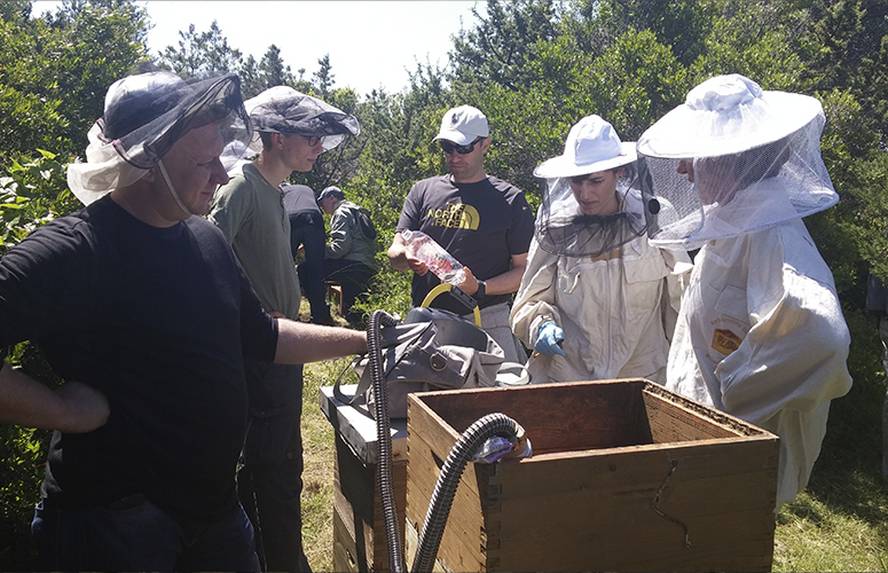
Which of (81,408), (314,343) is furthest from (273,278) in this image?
(81,408)

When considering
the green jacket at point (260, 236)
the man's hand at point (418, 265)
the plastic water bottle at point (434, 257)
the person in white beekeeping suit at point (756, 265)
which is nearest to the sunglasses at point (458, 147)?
the plastic water bottle at point (434, 257)

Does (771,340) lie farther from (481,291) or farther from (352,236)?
(352,236)

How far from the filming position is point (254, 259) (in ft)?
9.41

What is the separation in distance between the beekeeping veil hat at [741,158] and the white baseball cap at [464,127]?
160 centimetres

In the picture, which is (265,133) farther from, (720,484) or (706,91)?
(720,484)

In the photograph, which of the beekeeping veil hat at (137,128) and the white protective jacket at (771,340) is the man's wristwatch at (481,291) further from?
the beekeeping veil hat at (137,128)

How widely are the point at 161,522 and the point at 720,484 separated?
1243mm

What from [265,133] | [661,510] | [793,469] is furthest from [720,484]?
[265,133]

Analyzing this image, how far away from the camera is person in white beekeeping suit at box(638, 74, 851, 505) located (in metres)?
1.82

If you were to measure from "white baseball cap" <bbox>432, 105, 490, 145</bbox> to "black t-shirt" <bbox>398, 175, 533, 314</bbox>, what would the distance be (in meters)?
0.23

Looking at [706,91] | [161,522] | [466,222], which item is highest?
[706,91]

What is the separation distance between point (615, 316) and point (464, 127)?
148 cm

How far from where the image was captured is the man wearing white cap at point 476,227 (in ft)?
11.8

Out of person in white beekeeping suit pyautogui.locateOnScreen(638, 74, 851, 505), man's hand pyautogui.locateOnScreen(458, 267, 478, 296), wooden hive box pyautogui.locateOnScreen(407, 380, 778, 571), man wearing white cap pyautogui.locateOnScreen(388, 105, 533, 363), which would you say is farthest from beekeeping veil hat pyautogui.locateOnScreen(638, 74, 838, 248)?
man wearing white cap pyautogui.locateOnScreen(388, 105, 533, 363)
